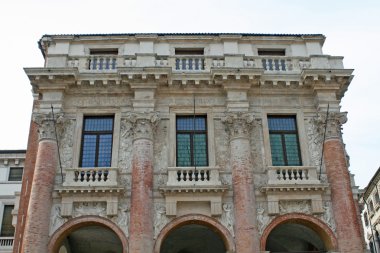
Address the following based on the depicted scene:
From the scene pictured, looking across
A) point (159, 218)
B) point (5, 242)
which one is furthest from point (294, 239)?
point (5, 242)

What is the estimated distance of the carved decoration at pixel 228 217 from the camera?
1978 cm

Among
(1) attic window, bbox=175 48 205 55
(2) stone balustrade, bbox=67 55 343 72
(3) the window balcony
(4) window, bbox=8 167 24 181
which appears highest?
(1) attic window, bbox=175 48 205 55

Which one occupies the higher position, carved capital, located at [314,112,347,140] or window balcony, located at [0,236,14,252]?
carved capital, located at [314,112,347,140]

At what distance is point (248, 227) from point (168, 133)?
5762 mm

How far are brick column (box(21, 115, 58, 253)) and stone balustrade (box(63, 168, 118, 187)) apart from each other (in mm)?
825

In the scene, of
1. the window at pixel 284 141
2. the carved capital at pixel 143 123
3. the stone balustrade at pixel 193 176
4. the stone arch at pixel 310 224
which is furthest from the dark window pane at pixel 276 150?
the carved capital at pixel 143 123

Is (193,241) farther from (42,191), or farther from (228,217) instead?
(42,191)

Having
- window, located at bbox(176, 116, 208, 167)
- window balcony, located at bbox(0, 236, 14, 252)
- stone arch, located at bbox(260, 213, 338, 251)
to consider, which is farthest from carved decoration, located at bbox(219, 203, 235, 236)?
window balcony, located at bbox(0, 236, 14, 252)

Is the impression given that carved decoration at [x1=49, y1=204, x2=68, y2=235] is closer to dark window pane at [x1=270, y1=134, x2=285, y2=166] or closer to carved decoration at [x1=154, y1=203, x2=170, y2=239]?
carved decoration at [x1=154, y1=203, x2=170, y2=239]

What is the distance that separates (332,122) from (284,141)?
238 cm

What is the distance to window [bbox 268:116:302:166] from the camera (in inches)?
856

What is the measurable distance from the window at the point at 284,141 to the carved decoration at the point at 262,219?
2471mm

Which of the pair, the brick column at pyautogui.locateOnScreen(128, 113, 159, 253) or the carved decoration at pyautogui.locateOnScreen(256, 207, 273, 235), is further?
the carved decoration at pyautogui.locateOnScreen(256, 207, 273, 235)

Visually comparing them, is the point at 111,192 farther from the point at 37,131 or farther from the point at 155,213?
the point at 37,131
